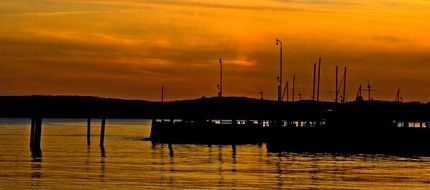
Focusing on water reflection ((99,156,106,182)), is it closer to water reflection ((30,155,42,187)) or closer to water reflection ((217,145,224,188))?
water reflection ((30,155,42,187))

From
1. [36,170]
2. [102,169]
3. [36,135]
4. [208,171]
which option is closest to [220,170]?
[208,171]

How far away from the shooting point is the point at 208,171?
92.6 metres

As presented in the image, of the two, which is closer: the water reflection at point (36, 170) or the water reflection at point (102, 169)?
the water reflection at point (36, 170)

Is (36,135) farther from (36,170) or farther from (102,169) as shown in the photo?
(36,170)

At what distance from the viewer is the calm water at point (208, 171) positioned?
256ft

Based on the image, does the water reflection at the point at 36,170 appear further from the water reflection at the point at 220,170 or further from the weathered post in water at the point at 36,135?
the weathered post in water at the point at 36,135

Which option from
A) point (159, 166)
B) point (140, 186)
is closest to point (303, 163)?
point (159, 166)

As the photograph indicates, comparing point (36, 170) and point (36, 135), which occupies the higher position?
point (36, 135)

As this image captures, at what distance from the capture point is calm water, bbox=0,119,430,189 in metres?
78.1

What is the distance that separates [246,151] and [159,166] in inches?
1524

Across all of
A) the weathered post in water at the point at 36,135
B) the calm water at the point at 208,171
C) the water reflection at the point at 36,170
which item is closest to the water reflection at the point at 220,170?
the calm water at the point at 208,171

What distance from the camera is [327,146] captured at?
5217 inches

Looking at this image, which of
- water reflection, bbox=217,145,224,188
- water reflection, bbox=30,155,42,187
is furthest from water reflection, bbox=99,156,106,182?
water reflection, bbox=217,145,224,188

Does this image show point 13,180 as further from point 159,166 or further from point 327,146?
point 327,146
